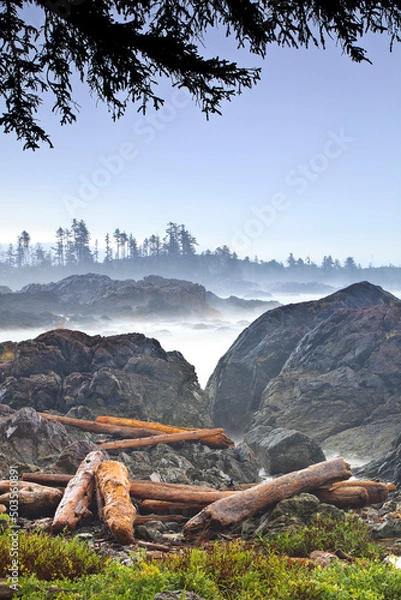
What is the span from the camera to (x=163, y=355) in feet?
83.4

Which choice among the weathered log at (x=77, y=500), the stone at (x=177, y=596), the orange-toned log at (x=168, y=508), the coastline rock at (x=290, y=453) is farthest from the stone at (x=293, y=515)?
the coastline rock at (x=290, y=453)

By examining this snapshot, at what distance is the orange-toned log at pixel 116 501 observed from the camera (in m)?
8.45

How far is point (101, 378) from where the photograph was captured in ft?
71.3

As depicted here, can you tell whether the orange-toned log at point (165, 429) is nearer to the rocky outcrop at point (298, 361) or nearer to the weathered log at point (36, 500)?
the rocky outcrop at point (298, 361)

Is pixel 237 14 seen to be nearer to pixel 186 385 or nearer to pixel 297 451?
pixel 297 451

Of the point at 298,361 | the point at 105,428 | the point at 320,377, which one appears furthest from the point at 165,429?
the point at 298,361

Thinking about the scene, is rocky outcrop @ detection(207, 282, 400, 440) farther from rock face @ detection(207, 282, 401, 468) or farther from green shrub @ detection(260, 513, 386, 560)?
green shrub @ detection(260, 513, 386, 560)

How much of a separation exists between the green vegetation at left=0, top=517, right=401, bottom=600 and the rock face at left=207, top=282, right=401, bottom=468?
1529 centimetres

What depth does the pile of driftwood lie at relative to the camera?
9000mm

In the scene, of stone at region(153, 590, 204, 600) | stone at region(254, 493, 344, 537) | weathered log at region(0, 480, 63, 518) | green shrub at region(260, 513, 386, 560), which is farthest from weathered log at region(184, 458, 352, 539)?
stone at region(153, 590, 204, 600)

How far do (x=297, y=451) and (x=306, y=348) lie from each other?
11.3 meters

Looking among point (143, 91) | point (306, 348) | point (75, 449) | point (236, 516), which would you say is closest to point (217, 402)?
point (306, 348)

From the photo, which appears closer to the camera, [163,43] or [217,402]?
[163,43]

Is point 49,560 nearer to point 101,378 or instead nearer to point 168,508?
point 168,508
